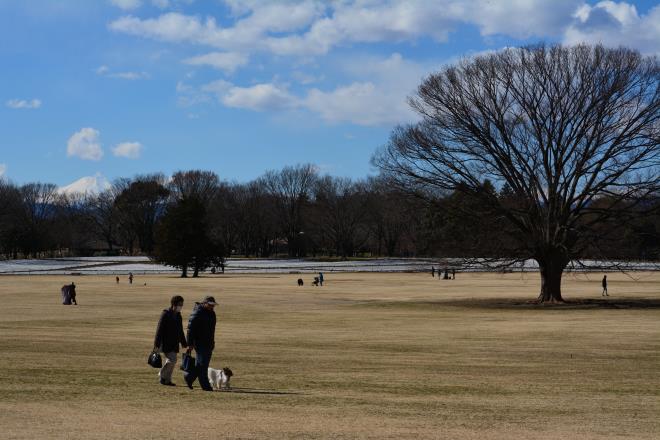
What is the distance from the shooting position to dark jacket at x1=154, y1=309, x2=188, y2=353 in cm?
1582

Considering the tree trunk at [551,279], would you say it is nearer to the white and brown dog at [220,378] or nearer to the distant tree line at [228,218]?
the white and brown dog at [220,378]

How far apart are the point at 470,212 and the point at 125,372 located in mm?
31750

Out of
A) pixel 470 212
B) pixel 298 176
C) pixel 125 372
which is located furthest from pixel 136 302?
pixel 298 176

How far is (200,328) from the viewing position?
50.4 ft

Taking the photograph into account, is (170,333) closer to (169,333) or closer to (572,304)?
(169,333)

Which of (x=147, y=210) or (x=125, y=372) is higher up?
(x=147, y=210)

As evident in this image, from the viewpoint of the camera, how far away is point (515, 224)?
4841cm

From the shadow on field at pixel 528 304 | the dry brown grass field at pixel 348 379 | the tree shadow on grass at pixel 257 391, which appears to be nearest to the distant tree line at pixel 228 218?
the shadow on field at pixel 528 304

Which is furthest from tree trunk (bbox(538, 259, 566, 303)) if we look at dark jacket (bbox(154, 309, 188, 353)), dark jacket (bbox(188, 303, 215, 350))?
dark jacket (bbox(188, 303, 215, 350))

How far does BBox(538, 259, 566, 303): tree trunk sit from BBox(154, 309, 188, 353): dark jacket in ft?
115

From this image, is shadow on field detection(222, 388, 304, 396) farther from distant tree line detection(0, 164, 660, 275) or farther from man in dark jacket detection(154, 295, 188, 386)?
distant tree line detection(0, 164, 660, 275)

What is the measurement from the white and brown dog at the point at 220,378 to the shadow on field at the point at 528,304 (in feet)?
103

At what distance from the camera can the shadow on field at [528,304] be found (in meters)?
46.3

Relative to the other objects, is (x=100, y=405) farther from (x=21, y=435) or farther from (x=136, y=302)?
(x=136, y=302)
